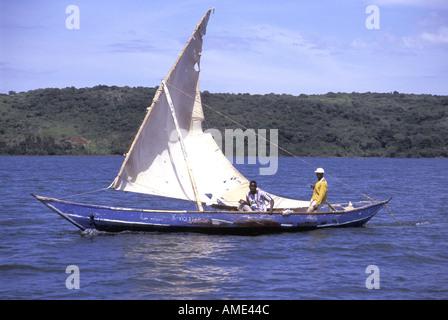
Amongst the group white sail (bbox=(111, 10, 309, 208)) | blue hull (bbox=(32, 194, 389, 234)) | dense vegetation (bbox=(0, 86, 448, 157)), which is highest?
dense vegetation (bbox=(0, 86, 448, 157))

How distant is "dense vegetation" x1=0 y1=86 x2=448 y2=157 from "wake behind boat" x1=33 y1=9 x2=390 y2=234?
89.3 metres

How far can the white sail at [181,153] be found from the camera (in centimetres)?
1988

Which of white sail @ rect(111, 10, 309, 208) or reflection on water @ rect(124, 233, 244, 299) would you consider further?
white sail @ rect(111, 10, 309, 208)

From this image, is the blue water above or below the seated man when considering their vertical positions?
below

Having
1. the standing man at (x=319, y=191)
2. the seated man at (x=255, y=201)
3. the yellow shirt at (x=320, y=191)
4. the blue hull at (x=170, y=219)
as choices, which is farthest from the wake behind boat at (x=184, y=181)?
the seated man at (x=255, y=201)

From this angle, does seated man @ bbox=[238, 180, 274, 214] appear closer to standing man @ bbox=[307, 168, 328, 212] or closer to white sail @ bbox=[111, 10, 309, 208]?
white sail @ bbox=[111, 10, 309, 208]

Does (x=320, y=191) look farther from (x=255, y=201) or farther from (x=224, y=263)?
(x=224, y=263)

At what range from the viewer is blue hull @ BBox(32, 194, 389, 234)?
19234 millimetres

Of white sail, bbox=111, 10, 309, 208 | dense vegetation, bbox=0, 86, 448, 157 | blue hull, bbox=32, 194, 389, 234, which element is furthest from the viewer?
dense vegetation, bbox=0, 86, 448, 157

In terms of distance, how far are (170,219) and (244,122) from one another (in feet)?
346

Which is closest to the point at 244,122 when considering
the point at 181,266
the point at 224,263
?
the point at 224,263

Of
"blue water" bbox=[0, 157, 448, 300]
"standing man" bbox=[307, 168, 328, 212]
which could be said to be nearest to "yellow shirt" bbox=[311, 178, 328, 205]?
"standing man" bbox=[307, 168, 328, 212]

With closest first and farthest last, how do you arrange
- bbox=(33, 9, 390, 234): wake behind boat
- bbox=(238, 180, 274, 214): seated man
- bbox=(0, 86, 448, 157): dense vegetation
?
bbox=(33, 9, 390, 234): wake behind boat
bbox=(238, 180, 274, 214): seated man
bbox=(0, 86, 448, 157): dense vegetation
